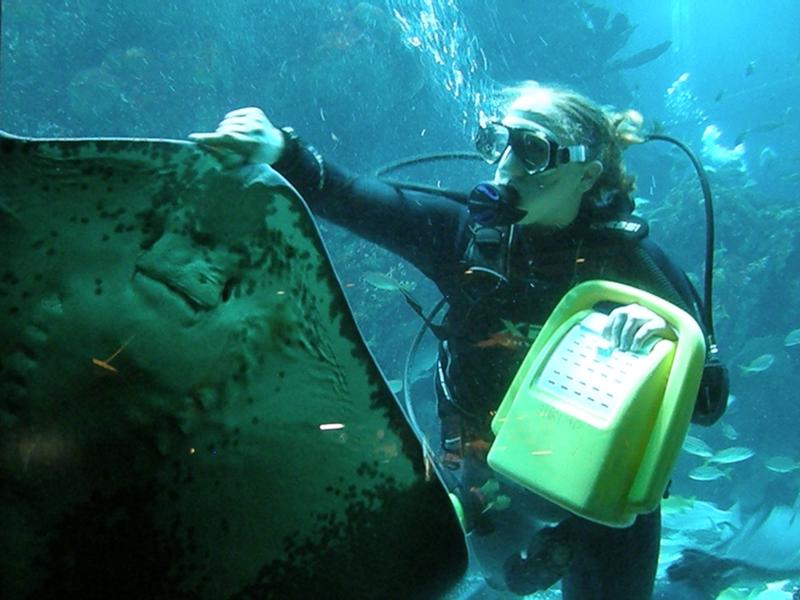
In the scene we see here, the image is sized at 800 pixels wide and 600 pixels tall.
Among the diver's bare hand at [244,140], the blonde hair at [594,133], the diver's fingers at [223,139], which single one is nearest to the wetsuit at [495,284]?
the blonde hair at [594,133]

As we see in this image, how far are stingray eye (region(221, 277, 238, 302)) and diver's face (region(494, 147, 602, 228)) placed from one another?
1.67 meters

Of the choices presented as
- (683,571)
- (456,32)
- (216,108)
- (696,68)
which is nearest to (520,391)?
(683,571)

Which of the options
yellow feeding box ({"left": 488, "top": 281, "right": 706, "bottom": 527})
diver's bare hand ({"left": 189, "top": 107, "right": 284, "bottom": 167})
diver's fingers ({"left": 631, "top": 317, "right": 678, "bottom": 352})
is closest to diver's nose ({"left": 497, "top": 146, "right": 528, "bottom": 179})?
yellow feeding box ({"left": 488, "top": 281, "right": 706, "bottom": 527})

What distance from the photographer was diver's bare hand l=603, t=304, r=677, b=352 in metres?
2.09

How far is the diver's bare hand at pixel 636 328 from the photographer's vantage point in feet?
6.87

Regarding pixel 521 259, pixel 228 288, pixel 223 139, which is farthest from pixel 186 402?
pixel 521 259

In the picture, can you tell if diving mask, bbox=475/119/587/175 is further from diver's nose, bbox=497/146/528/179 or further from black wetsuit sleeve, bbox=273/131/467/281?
black wetsuit sleeve, bbox=273/131/467/281

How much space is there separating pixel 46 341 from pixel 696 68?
6668 cm

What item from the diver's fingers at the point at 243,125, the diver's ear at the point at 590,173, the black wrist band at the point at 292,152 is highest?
the diver's ear at the point at 590,173

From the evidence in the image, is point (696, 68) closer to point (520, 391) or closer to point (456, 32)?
point (456, 32)

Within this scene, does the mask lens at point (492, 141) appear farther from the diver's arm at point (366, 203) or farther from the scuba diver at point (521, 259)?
the diver's arm at point (366, 203)

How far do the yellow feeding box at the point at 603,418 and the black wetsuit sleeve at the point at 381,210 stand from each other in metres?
0.83

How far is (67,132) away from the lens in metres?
11.0

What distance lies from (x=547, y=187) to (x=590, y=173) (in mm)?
241
